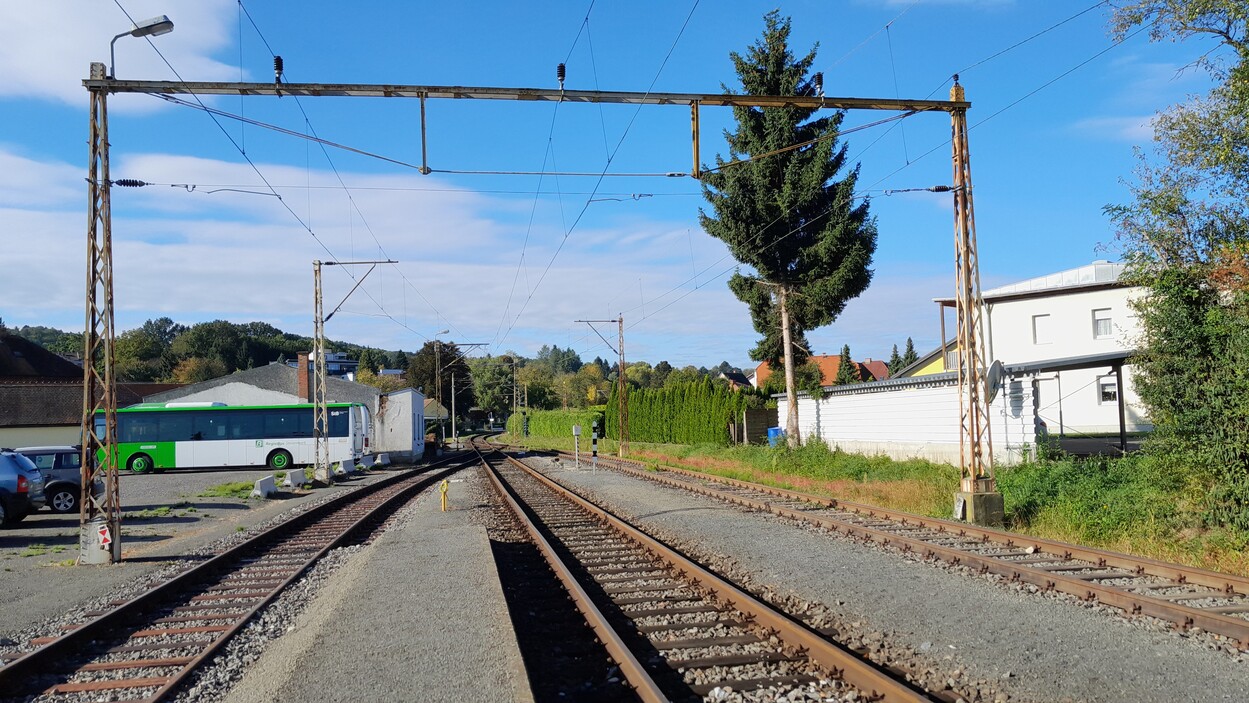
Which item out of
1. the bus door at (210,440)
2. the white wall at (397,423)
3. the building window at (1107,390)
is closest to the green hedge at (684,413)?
the white wall at (397,423)

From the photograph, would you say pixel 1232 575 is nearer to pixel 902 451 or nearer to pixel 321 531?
pixel 321 531

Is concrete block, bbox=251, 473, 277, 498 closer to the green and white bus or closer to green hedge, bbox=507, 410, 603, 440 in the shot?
the green and white bus

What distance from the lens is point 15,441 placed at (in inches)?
1981

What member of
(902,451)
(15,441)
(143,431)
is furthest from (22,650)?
(15,441)

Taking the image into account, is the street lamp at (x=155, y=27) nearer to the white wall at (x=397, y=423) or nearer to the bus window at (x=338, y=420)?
the bus window at (x=338, y=420)

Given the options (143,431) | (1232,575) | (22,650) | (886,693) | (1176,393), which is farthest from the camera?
(143,431)

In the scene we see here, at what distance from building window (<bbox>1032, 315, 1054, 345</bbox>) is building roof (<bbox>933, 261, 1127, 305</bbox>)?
105cm

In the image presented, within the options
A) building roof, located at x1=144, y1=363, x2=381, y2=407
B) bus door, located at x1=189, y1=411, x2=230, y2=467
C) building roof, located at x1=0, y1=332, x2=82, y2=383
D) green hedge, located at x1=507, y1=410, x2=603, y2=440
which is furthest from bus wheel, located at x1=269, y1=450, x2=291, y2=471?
building roof, located at x1=0, y1=332, x2=82, y2=383

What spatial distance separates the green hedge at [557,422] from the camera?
69.6 meters

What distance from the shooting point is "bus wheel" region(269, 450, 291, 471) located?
39938 mm

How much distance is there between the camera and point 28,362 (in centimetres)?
6656

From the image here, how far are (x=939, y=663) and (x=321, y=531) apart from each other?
45.3ft

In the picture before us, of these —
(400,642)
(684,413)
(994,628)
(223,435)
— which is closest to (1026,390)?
(994,628)

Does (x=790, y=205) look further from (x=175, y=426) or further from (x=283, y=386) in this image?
(x=283, y=386)
